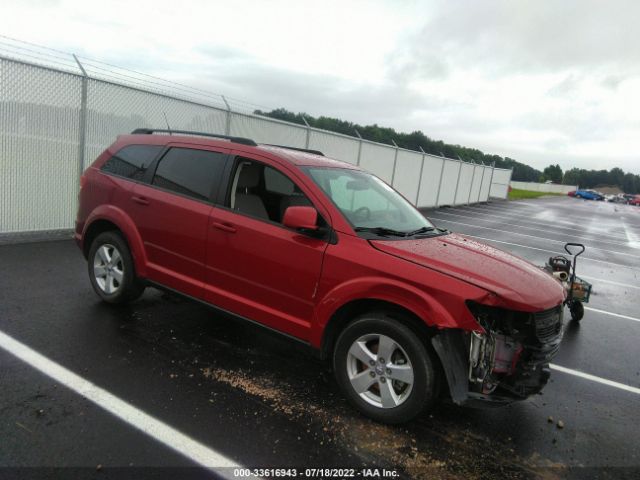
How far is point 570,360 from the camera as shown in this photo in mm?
4848

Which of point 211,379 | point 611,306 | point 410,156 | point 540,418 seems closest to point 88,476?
point 211,379

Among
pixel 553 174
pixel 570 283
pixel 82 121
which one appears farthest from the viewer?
pixel 553 174

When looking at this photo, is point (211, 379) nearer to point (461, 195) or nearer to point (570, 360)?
point (570, 360)

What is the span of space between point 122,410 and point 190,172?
212cm

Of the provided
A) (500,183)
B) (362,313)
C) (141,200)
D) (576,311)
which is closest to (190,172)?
(141,200)

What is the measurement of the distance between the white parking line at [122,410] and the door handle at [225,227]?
57.8 inches

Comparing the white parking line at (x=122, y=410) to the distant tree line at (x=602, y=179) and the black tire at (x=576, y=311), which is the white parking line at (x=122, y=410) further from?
the distant tree line at (x=602, y=179)

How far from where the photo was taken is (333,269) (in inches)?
131

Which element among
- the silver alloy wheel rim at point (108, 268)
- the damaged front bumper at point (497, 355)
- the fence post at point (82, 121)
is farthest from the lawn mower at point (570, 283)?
the fence post at point (82, 121)

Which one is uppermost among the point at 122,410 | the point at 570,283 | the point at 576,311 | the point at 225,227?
the point at 225,227

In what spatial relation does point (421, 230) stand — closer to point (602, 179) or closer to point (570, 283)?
point (570, 283)

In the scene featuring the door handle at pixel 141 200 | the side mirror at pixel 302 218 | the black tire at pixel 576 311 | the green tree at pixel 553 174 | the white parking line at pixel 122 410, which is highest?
the green tree at pixel 553 174

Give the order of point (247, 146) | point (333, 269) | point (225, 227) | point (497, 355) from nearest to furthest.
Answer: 1. point (497, 355)
2. point (333, 269)
3. point (225, 227)
4. point (247, 146)

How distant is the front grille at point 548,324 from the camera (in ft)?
10.2
